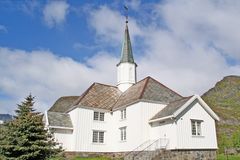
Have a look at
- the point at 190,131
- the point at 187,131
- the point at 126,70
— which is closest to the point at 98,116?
the point at 126,70

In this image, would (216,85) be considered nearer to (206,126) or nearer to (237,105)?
(237,105)

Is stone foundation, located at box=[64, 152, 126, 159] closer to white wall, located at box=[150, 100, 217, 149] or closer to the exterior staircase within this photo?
the exterior staircase

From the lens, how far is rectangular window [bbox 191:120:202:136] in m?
25.1

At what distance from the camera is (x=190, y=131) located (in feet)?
80.7

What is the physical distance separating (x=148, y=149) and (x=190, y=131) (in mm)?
4078

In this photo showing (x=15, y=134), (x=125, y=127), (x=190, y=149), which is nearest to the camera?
(x=15, y=134)

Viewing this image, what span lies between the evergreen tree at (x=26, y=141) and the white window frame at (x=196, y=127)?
515 inches

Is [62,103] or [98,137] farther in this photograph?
[62,103]

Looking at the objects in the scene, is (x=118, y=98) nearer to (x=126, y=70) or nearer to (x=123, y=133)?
(x=126, y=70)

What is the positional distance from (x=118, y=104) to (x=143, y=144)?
6.72 meters

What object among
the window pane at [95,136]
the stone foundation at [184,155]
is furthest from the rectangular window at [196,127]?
the window pane at [95,136]

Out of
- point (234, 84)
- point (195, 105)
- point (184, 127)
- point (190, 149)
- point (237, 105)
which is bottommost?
point (190, 149)

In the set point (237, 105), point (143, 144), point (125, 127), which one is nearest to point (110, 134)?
point (125, 127)

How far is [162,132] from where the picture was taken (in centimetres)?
2520
